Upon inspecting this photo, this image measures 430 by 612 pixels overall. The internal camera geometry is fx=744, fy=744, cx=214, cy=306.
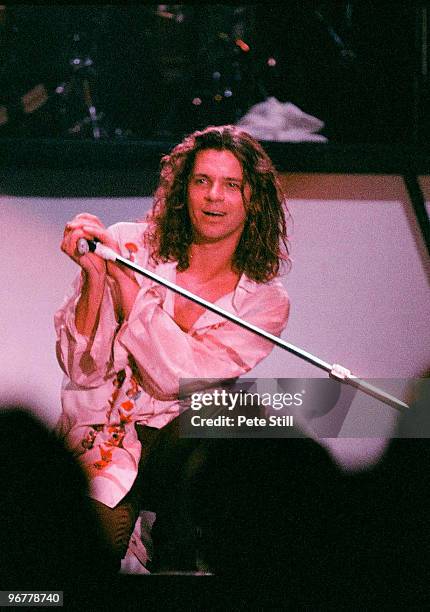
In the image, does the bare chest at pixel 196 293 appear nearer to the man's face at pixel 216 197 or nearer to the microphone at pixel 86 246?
the man's face at pixel 216 197

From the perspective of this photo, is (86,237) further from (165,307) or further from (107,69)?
(107,69)

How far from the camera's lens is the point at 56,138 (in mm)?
2215

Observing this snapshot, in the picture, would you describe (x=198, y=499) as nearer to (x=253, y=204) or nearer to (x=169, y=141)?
(x=253, y=204)

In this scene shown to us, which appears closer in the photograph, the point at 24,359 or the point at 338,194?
the point at 24,359

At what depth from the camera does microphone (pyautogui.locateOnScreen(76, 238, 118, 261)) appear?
203 centimetres

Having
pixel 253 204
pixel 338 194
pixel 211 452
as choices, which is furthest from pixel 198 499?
pixel 338 194

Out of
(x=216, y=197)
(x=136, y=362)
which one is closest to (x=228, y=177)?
(x=216, y=197)

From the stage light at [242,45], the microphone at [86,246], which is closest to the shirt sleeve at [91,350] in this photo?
the microphone at [86,246]

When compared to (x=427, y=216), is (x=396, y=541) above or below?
below

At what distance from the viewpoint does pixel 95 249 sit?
205cm

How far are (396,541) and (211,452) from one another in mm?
554

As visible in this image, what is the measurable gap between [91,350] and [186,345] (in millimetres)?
261

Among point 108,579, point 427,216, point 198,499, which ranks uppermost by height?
point 427,216

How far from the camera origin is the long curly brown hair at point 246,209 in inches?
82.1
